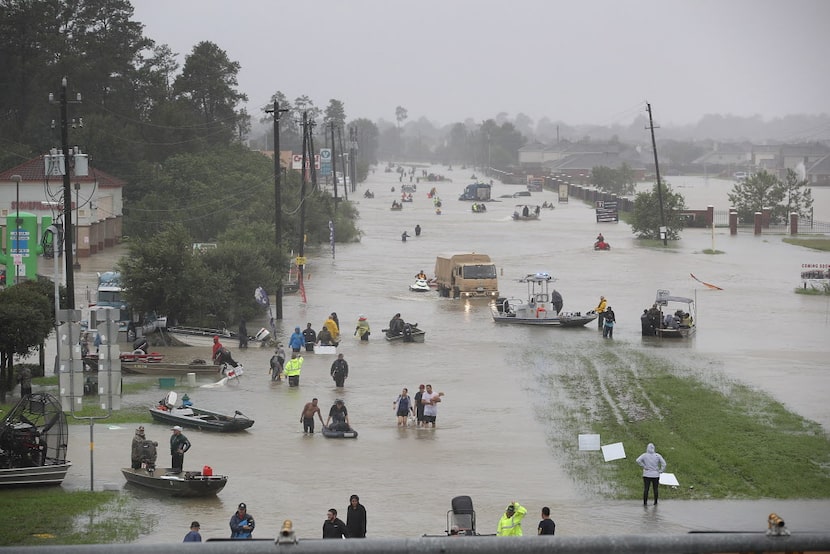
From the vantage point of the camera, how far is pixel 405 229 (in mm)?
99688

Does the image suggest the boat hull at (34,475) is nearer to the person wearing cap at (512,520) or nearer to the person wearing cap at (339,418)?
the person wearing cap at (339,418)

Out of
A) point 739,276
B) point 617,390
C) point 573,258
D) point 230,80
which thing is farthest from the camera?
point 230,80

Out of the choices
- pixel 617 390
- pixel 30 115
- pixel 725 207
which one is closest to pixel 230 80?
pixel 30 115

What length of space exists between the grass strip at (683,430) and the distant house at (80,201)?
36264 mm

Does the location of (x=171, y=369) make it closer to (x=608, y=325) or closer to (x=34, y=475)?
(x=34, y=475)

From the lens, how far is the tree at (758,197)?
101 meters

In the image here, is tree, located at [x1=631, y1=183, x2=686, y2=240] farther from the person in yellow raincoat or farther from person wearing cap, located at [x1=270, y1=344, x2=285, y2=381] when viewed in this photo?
person wearing cap, located at [x1=270, y1=344, x2=285, y2=381]

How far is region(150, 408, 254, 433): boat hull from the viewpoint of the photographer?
26.4 metres

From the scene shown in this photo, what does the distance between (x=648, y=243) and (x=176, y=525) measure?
222 feet

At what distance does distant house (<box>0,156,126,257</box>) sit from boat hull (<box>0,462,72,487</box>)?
A: 4347 centimetres

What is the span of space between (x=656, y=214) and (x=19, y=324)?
61.8 metres

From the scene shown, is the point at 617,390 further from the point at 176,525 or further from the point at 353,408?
the point at 176,525

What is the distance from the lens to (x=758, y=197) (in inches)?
4026

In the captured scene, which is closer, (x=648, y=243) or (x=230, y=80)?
(x=648, y=243)
